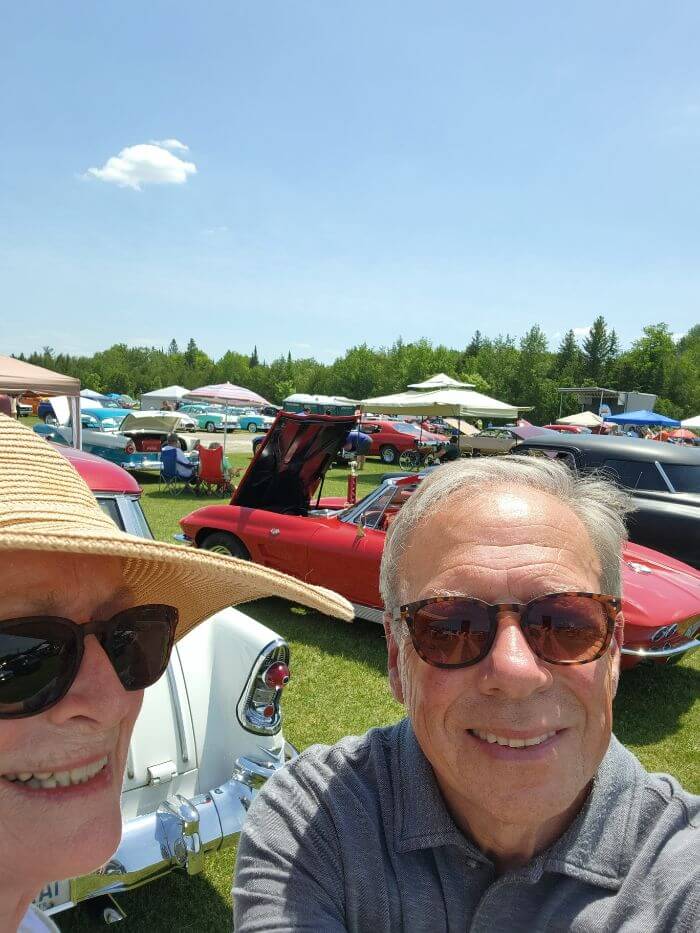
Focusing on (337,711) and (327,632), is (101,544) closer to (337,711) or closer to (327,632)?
(337,711)

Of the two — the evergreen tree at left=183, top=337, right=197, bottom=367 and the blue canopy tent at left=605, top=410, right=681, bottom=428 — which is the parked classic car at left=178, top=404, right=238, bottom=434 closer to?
the blue canopy tent at left=605, top=410, right=681, bottom=428

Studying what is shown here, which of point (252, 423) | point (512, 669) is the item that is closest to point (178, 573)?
point (512, 669)

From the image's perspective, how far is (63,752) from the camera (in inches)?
34.8

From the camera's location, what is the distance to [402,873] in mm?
1209

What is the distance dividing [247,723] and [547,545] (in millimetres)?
1891

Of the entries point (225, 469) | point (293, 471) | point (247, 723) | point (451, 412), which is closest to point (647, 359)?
point (451, 412)

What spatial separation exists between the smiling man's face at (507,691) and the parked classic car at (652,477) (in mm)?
5515

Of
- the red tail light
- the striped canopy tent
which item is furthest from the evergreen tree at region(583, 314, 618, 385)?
the red tail light

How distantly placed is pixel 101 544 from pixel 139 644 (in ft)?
0.88

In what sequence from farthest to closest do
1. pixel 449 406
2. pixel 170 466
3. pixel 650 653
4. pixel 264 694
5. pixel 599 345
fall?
1. pixel 599 345
2. pixel 449 406
3. pixel 170 466
4. pixel 650 653
5. pixel 264 694

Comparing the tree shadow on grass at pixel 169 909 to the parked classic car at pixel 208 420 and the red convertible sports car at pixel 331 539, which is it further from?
the parked classic car at pixel 208 420

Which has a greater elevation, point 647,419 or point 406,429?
point 647,419

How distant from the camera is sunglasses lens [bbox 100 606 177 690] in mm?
985

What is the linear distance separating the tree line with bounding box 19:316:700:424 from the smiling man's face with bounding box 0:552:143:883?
36013mm
